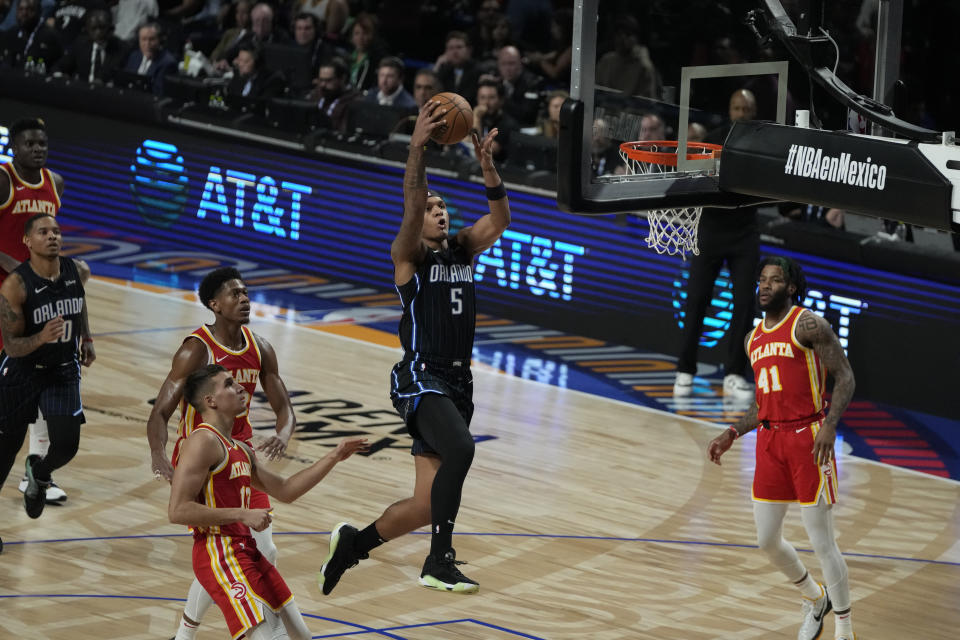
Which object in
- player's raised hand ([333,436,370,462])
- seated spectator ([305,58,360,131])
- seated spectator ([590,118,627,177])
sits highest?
seated spectator ([305,58,360,131])

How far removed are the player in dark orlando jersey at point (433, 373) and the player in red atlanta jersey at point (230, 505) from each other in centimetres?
112

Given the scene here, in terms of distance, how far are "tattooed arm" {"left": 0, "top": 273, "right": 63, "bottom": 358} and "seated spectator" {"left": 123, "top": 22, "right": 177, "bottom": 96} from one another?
7.84 m

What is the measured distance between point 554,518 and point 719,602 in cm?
142

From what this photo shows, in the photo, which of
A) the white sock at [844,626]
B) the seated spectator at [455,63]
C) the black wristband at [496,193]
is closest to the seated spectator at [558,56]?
the seated spectator at [455,63]

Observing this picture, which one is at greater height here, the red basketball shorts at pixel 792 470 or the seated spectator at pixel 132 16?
the seated spectator at pixel 132 16

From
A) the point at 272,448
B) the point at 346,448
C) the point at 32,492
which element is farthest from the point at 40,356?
the point at 346,448

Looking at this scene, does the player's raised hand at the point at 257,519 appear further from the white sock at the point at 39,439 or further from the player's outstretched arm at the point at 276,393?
the white sock at the point at 39,439

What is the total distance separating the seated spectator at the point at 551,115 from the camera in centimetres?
1253

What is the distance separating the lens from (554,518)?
28.5 feet

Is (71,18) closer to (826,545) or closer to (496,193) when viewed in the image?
(496,193)

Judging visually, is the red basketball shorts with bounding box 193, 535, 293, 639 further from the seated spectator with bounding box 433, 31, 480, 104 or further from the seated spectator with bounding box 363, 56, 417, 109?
the seated spectator with bounding box 433, 31, 480, 104

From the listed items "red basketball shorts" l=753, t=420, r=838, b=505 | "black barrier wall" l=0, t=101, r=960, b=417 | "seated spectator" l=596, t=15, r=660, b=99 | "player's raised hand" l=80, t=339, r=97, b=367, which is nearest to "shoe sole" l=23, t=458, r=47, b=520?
"player's raised hand" l=80, t=339, r=97, b=367

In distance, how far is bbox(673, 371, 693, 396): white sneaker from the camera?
11.5 metres

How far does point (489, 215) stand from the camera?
7035 mm
